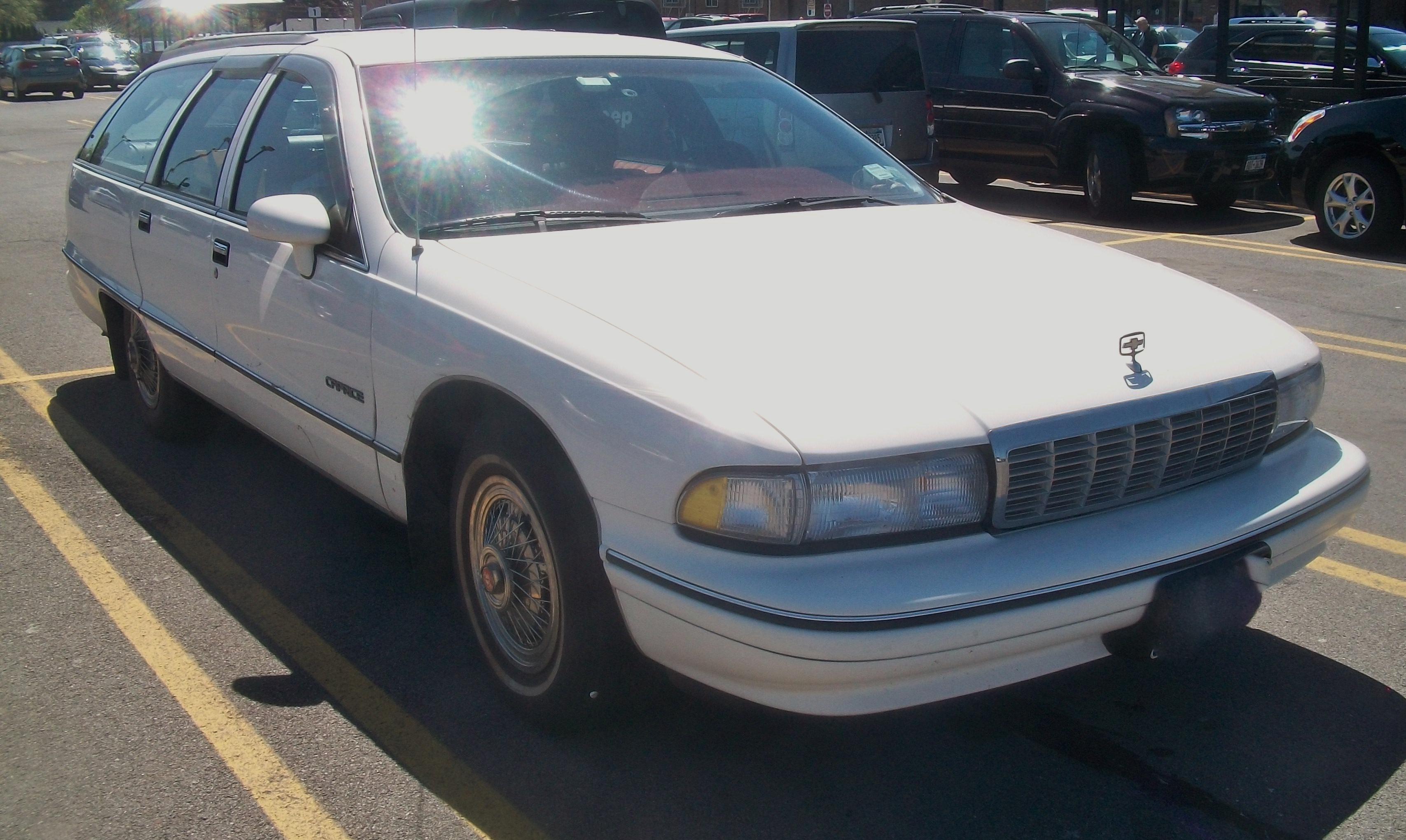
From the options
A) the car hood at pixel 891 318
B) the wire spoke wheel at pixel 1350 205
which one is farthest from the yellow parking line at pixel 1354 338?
the car hood at pixel 891 318

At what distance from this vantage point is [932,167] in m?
11.5

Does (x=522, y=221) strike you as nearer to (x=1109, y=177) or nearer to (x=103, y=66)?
(x=1109, y=177)

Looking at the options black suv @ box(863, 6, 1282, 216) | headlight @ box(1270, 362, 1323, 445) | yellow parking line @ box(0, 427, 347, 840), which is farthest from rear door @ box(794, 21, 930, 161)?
headlight @ box(1270, 362, 1323, 445)

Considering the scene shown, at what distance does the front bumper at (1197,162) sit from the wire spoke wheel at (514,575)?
989 cm

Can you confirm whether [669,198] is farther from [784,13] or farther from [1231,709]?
[784,13]

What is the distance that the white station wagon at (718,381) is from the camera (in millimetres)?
2516

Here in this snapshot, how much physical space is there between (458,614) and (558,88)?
64.4 inches

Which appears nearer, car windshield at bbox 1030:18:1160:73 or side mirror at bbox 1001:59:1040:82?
side mirror at bbox 1001:59:1040:82

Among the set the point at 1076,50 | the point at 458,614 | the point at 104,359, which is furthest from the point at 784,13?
the point at 458,614

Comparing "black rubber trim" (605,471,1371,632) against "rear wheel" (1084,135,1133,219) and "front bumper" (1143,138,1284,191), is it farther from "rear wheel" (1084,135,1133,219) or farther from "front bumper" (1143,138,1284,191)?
"rear wheel" (1084,135,1133,219)

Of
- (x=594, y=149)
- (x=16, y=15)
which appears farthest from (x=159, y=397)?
(x=16, y=15)

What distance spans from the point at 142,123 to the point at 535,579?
347 cm

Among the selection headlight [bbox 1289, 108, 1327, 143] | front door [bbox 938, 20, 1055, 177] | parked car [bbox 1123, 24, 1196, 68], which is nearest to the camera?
headlight [bbox 1289, 108, 1327, 143]

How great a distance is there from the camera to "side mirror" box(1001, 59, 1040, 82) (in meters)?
12.4
